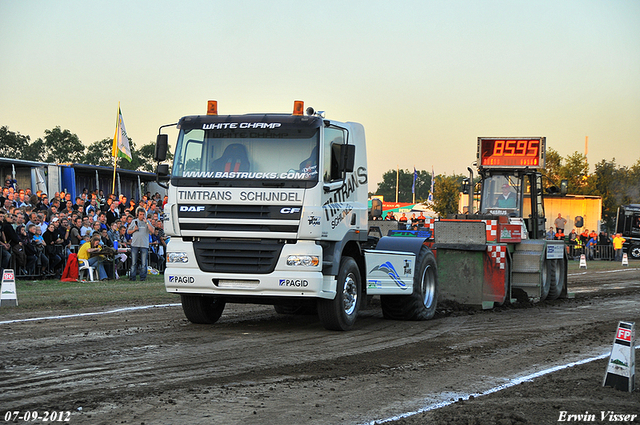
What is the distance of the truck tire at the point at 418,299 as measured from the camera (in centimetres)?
1238

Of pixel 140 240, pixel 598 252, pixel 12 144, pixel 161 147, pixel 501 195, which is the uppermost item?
pixel 12 144

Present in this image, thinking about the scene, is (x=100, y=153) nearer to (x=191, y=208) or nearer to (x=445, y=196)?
(x=445, y=196)

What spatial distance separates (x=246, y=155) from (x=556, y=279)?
A: 376 inches

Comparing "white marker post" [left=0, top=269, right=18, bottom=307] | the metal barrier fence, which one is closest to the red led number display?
"white marker post" [left=0, top=269, right=18, bottom=307]

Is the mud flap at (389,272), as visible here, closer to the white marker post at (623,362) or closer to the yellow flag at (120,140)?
the white marker post at (623,362)

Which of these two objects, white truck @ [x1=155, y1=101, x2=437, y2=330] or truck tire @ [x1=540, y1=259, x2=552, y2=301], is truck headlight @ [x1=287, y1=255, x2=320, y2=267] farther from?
truck tire @ [x1=540, y1=259, x2=552, y2=301]

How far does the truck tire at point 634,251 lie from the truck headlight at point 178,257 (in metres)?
40.9

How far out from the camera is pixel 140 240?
19766 mm

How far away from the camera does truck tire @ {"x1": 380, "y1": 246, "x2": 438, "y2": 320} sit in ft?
40.6

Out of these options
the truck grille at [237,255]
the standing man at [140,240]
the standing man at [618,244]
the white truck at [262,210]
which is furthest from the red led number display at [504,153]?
the standing man at [618,244]

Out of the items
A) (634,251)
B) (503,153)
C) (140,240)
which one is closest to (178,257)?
(140,240)

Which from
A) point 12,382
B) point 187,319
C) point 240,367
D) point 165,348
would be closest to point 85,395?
point 12,382

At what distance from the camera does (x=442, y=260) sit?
14312 millimetres

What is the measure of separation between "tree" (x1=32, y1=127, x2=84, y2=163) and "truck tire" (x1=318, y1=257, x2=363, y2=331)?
160 feet
